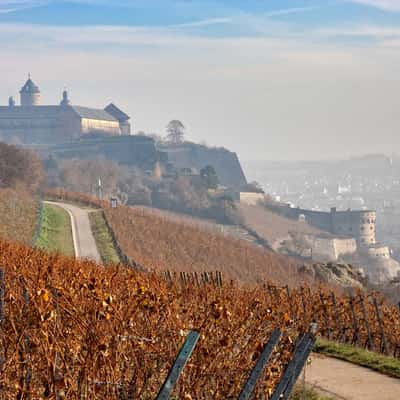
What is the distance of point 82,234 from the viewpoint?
36031mm

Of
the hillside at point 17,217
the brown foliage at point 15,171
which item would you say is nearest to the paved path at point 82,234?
the hillside at point 17,217

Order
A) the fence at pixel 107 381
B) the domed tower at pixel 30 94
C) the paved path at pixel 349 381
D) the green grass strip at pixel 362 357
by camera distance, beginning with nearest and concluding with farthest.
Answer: the fence at pixel 107 381 → the paved path at pixel 349 381 → the green grass strip at pixel 362 357 → the domed tower at pixel 30 94

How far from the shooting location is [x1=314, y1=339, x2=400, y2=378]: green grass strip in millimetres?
10141

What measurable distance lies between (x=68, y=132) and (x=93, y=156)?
2620 cm

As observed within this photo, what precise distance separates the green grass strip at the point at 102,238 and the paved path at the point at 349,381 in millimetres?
16077

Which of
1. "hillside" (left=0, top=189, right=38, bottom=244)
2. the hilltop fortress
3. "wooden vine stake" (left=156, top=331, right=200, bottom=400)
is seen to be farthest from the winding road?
the hilltop fortress

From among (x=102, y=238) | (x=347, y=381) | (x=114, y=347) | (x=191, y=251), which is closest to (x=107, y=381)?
(x=114, y=347)

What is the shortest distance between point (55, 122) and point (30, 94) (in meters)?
17.9

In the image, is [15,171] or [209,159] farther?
[209,159]

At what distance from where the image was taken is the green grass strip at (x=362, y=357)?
10141 millimetres

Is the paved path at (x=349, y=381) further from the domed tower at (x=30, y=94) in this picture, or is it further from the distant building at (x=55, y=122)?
the domed tower at (x=30, y=94)

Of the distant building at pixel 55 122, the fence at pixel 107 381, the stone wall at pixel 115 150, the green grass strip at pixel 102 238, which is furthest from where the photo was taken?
the distant building at pixel 55 122

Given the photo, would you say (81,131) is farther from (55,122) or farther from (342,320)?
(342,320)

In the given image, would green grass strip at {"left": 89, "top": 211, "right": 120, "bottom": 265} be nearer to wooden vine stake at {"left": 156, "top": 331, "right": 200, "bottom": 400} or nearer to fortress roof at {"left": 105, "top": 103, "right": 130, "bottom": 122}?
wooden vine stake at {"left": 156, "top": 331, "right": 200, "bottom": 400}
